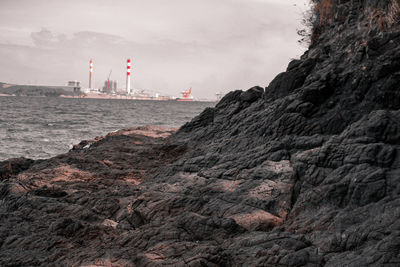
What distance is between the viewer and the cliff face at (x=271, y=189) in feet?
21.3

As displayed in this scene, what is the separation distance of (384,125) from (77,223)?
7.29 meters

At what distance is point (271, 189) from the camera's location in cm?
891

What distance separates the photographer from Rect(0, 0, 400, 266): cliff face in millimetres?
6504

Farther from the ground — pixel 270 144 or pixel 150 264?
pixel 270 144

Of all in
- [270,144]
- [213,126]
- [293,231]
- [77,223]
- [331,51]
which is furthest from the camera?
[213,126]

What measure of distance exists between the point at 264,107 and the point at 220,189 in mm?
5966

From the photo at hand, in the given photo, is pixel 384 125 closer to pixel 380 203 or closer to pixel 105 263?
pixel 380 203

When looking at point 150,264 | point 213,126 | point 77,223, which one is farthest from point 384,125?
point 213,126

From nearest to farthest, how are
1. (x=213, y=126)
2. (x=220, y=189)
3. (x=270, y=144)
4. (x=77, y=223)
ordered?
(x=77, y=223), (x=220, y=189), (x=270, y=144), (x=213, y=126)

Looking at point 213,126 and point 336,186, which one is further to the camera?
point 213,126

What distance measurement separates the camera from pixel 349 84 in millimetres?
11086

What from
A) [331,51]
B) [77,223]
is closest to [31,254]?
[77,223]

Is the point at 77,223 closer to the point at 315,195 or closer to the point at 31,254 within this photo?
the point at 31,254

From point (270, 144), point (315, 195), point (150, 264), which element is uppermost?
point (270, 144)
